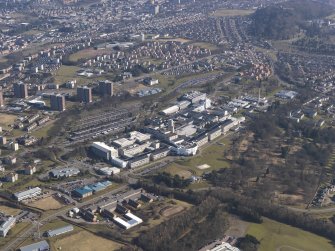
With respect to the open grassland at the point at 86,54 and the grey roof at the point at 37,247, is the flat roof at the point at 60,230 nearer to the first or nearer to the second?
the grey roof at the point at 37,247

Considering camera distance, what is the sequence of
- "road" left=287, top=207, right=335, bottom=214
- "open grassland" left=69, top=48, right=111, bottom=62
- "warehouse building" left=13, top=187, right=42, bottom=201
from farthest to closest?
"open grassland" left=69, top=48, right=111, bottom=62, "warehouse building" left=13, top=187, right=42, bottom=201, "road" left=287, top=207, right=335, bottom=214

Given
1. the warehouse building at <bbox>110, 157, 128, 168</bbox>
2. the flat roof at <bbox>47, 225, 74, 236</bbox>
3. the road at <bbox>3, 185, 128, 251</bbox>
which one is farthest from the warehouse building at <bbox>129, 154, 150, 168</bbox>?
the flat roof at <bbox>47, 225, 74, 236</bbox>

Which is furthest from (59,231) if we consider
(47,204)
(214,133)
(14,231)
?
(214,133)

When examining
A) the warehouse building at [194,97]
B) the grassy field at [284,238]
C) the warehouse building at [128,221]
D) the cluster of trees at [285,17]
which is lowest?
the grassy field at [284,238]

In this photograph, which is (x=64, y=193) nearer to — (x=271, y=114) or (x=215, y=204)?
(x=215, y=204)

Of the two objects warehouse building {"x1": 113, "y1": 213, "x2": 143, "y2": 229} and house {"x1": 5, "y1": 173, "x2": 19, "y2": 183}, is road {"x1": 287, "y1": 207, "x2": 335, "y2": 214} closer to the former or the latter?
warehouse building {"x1": 113, "y1": 213, "x2": 143, "y2": 229}

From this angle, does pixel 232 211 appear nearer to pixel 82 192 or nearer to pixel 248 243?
pixel 248 243

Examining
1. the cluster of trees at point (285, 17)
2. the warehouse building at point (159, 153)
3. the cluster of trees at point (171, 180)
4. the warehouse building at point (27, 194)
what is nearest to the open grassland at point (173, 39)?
the cluster of trees at point (285, 17)
